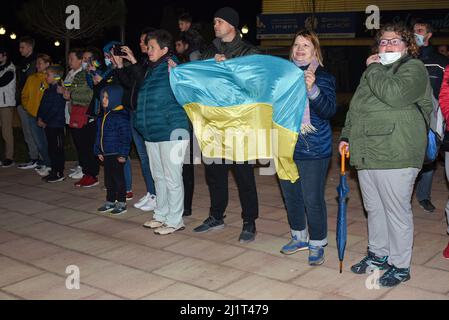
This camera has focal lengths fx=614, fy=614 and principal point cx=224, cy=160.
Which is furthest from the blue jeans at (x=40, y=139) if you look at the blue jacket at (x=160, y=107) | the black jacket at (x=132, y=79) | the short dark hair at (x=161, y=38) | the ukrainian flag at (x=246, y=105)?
the ukrainian flag at (x=246, y=105)

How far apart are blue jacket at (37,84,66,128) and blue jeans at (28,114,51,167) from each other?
31.7 inches

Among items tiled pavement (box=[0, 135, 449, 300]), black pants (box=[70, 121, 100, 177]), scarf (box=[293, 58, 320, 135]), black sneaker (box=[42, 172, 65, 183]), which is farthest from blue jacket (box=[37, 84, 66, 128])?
scarf (box=[293, 58, 320, 135])

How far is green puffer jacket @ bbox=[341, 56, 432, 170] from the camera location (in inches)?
168

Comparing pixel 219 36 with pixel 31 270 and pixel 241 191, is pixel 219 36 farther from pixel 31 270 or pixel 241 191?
pixel 31 270

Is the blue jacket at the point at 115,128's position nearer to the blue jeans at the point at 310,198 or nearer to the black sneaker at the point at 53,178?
the black sneaker at the point at 53,178

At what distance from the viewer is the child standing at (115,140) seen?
693cm

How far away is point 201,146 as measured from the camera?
19.0 ft

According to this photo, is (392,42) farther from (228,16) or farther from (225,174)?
(225,174)

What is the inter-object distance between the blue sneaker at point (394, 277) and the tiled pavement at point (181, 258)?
6cm

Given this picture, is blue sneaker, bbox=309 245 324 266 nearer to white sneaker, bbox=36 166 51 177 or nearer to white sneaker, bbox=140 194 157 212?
white sneaker, bbox=140 194 157 212

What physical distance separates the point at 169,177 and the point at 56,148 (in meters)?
3.37

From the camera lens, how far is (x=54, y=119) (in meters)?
8.78

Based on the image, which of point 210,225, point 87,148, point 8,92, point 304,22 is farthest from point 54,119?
point 304,22
